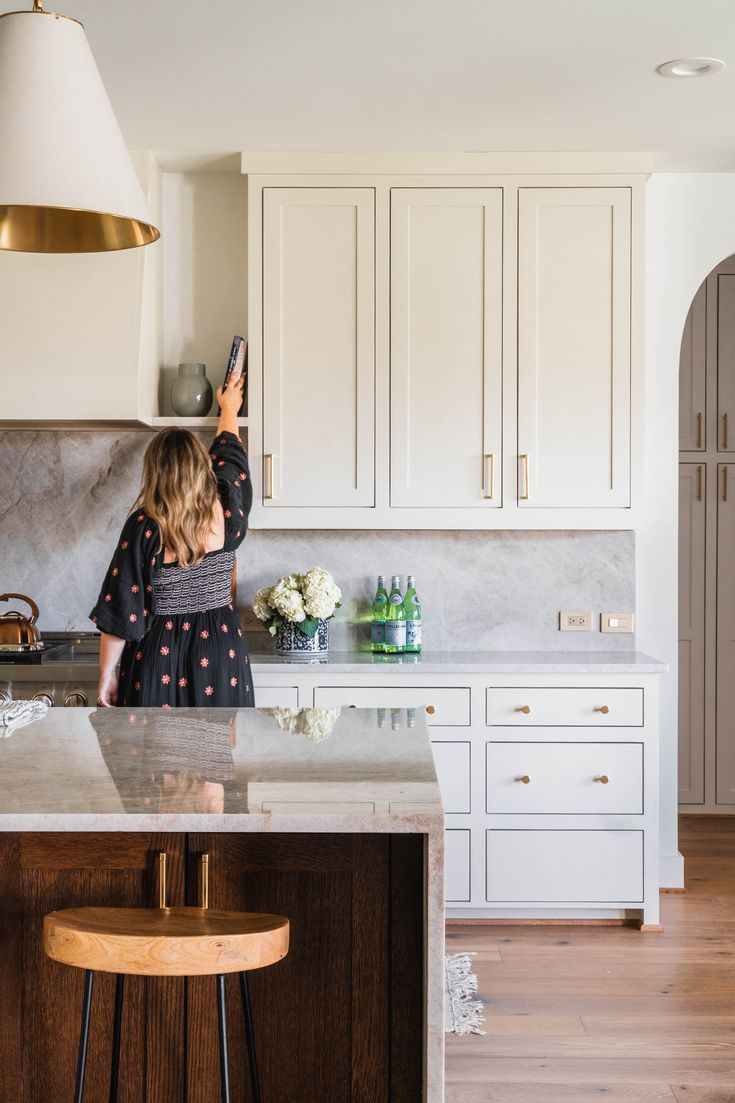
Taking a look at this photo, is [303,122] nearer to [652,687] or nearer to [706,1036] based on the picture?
[652,687]

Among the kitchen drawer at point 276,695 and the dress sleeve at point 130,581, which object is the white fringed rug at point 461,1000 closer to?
the kitchen drawer at point 276,695

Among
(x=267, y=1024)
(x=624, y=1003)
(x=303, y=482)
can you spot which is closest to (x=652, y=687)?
(x=624, y=1003)

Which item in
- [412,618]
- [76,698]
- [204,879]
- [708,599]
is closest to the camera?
[204,879]

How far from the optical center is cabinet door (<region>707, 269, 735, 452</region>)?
15.4ft

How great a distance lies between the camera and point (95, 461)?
382cm

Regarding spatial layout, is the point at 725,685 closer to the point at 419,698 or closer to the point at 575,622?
the point at 575,622

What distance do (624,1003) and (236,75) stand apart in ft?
9.20

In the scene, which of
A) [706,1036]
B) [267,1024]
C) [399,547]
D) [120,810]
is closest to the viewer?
[120,810]

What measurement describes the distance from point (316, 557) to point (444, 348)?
0.90 m

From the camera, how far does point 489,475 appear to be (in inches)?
139

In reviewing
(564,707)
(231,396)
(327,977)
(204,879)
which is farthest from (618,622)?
(204,879)

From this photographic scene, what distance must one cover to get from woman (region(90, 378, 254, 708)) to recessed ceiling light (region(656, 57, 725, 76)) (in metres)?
1.66

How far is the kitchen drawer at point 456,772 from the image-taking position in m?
3.37

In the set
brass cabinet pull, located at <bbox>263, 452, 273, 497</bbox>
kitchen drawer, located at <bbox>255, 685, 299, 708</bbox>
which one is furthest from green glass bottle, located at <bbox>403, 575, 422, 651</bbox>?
brass cabinet pull, located at <bbox>263, 452, 273, 497</bbox>
